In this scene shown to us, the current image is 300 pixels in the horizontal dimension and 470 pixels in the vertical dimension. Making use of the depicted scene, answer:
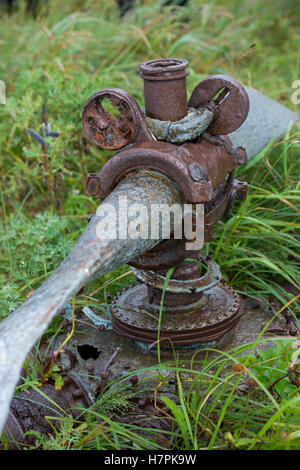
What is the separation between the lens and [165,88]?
6.13 feet

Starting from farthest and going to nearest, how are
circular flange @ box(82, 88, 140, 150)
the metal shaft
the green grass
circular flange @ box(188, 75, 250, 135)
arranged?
circular flange @ box(188, 75, 250, 135) → circular flange @ box(82, 88, 140, 150) → the green grass → the metal shaft

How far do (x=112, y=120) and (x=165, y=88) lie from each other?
201 millimetres

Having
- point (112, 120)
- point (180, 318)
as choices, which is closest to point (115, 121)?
point (112, 120)

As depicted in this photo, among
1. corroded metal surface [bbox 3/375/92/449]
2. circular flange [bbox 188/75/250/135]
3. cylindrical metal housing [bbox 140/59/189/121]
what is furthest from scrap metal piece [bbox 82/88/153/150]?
corroded metal surface [bbox 3/375/92/449]

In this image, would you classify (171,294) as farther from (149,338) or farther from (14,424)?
(14,424)

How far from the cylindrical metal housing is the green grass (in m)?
0.71

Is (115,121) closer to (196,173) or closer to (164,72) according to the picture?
(164,72)

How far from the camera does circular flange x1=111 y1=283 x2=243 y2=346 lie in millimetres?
1956

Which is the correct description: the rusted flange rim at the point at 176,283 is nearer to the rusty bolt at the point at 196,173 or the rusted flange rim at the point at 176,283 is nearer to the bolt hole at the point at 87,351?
the bolt hole at the point at 87,351

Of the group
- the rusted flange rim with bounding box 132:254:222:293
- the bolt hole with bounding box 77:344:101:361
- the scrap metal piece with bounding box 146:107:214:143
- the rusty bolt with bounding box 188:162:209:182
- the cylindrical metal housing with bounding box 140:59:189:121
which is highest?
the cylindrical metal housing with bounding box 140:59:189:121

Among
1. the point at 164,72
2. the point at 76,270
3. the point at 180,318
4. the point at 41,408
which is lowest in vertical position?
the point at 41,408

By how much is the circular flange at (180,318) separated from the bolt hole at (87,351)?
112 millimetres

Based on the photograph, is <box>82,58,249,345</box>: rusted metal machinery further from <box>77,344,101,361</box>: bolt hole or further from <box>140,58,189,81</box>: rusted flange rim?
<box>77,344,101,361</box>: bolt hole
